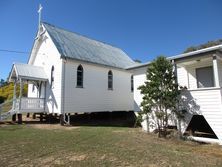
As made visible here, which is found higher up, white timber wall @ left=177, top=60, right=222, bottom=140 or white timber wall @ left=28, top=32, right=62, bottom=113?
white timber wall @ left=28, top=32, right=62, bottom=113

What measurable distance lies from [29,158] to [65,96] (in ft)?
29.4

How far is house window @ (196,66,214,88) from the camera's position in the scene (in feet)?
39.7

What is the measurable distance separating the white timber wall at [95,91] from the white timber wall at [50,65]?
26.4 inches

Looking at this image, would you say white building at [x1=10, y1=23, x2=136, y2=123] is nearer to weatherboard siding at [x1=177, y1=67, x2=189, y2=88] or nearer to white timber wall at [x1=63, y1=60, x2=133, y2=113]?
white timber wall at [x1=63, y1=60, x2=133, y2=113]

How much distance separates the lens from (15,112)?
14672 millimetres

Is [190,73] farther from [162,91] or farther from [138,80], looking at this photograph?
[162,91]

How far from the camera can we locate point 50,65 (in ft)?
53.9

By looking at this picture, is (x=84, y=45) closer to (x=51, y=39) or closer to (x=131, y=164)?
(x=51, y=39)

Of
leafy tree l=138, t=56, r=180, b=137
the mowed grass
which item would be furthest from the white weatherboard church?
the mowed grass

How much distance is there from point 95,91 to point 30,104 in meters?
5.66

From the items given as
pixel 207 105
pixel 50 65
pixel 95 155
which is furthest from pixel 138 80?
pixel 95 155

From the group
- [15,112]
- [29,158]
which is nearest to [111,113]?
[15,112]

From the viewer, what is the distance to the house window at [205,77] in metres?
12.1

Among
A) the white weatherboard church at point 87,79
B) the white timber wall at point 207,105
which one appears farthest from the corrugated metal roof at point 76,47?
the white timber wall at point 207,105
